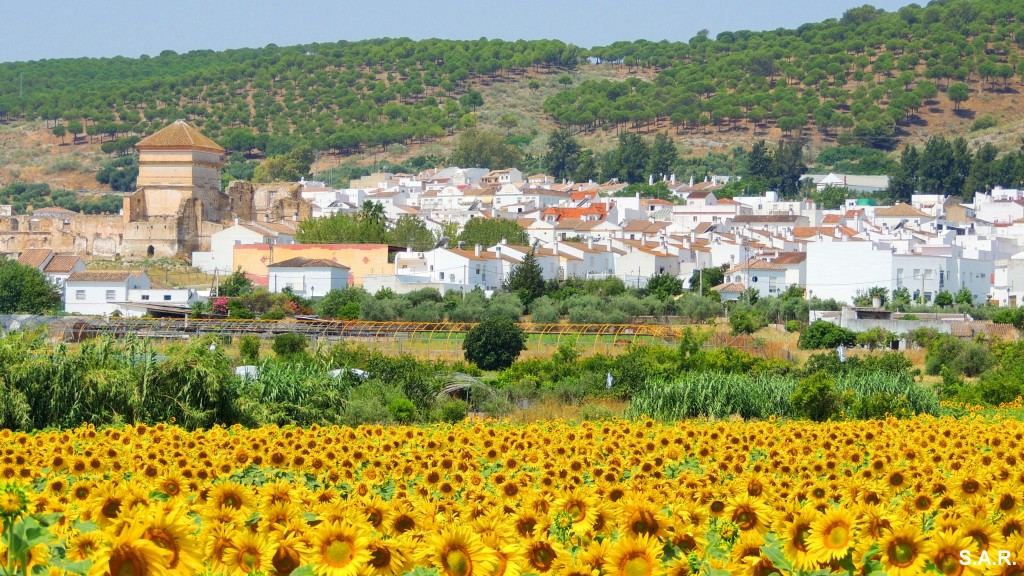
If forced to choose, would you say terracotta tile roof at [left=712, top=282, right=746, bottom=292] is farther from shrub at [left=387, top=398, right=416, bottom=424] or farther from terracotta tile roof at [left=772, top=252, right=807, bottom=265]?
shrub at [left=387, top=398, right=416, bottom=424]

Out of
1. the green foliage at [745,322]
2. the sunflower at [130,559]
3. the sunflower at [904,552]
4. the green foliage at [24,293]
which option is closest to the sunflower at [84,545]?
the sunflower at [130,559]

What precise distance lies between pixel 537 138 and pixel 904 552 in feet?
454

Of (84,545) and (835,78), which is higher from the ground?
(835,78)

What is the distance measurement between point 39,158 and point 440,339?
9345 cm

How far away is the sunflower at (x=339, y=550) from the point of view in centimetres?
552

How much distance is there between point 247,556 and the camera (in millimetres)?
5938

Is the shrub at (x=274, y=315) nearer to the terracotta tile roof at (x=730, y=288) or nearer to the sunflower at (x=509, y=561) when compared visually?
the terracotta tile roof at (x=730, y=288)

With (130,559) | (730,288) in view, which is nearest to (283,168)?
(730,288)

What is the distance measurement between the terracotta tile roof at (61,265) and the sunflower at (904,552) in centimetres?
5923

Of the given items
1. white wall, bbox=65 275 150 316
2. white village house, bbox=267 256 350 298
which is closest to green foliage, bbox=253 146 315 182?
white village house, bbox=267 256 350 298

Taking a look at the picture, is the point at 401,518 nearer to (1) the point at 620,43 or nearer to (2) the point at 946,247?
(2) the point at 946,247

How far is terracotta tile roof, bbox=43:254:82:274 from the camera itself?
202 feet

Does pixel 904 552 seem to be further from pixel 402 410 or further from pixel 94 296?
pixel 94 296

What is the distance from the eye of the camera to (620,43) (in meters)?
199
